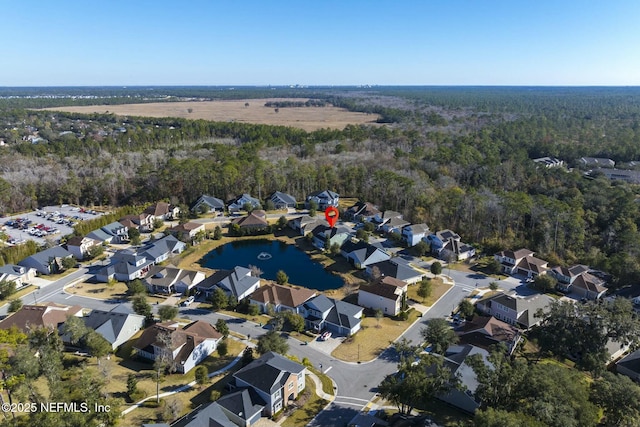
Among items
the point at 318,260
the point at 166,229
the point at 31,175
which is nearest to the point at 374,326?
the point at 318,260

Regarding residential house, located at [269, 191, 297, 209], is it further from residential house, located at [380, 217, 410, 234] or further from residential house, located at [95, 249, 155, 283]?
residential house, located at [95, 249, 155, 283]

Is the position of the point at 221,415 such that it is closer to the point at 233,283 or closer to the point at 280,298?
the point at 280,298

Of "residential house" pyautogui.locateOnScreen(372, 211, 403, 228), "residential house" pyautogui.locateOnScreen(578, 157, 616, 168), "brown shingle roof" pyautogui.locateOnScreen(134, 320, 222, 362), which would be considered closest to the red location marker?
"residential house" pyautogui.locateOnScreen(372, 211, 403, 228)

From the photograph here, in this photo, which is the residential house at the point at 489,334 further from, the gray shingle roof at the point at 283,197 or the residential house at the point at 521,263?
the gray shingle roof at the point at 283,197

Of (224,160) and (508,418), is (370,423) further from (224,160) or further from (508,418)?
(224,160)

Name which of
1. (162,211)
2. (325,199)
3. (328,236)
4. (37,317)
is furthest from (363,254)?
(162,211)

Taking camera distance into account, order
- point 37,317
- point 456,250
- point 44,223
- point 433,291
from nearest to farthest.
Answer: point 37,317 → point 433,291 → point 456,250 → point 44,223
